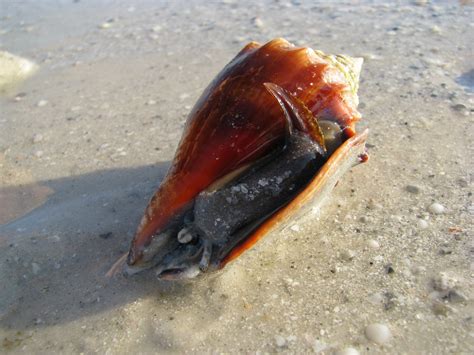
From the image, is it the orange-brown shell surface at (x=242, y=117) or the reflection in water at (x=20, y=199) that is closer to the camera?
the orange-brown shell surface at (x=242, y=117)

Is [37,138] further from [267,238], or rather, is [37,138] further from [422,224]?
[422,224]

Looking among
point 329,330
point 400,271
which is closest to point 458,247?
point 400,271

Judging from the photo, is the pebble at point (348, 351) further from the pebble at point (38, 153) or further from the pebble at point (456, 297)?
the pebble at point (38, 153)

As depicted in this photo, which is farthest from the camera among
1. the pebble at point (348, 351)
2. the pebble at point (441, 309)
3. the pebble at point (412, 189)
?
the pebble at point (412, 189)

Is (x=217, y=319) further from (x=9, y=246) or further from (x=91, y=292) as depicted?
(x=9, y=246)

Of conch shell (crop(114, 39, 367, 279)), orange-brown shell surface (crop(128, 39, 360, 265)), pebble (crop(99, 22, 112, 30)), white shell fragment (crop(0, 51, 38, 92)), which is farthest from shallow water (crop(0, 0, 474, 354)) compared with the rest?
pebble (crop(99, 22, 112, 30))

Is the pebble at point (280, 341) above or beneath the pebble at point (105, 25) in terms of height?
above

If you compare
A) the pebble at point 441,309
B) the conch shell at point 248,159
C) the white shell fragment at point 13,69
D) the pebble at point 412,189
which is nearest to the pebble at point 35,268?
the conch shell at point 248,159

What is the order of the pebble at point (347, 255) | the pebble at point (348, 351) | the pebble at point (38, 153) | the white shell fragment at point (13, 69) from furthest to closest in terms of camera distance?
1. the white shell fragment at point (13, 69)
2. the pebble at point (38, 153)
3. the pebble at point (347, 255)
4. the pebble at point (348, 351)
